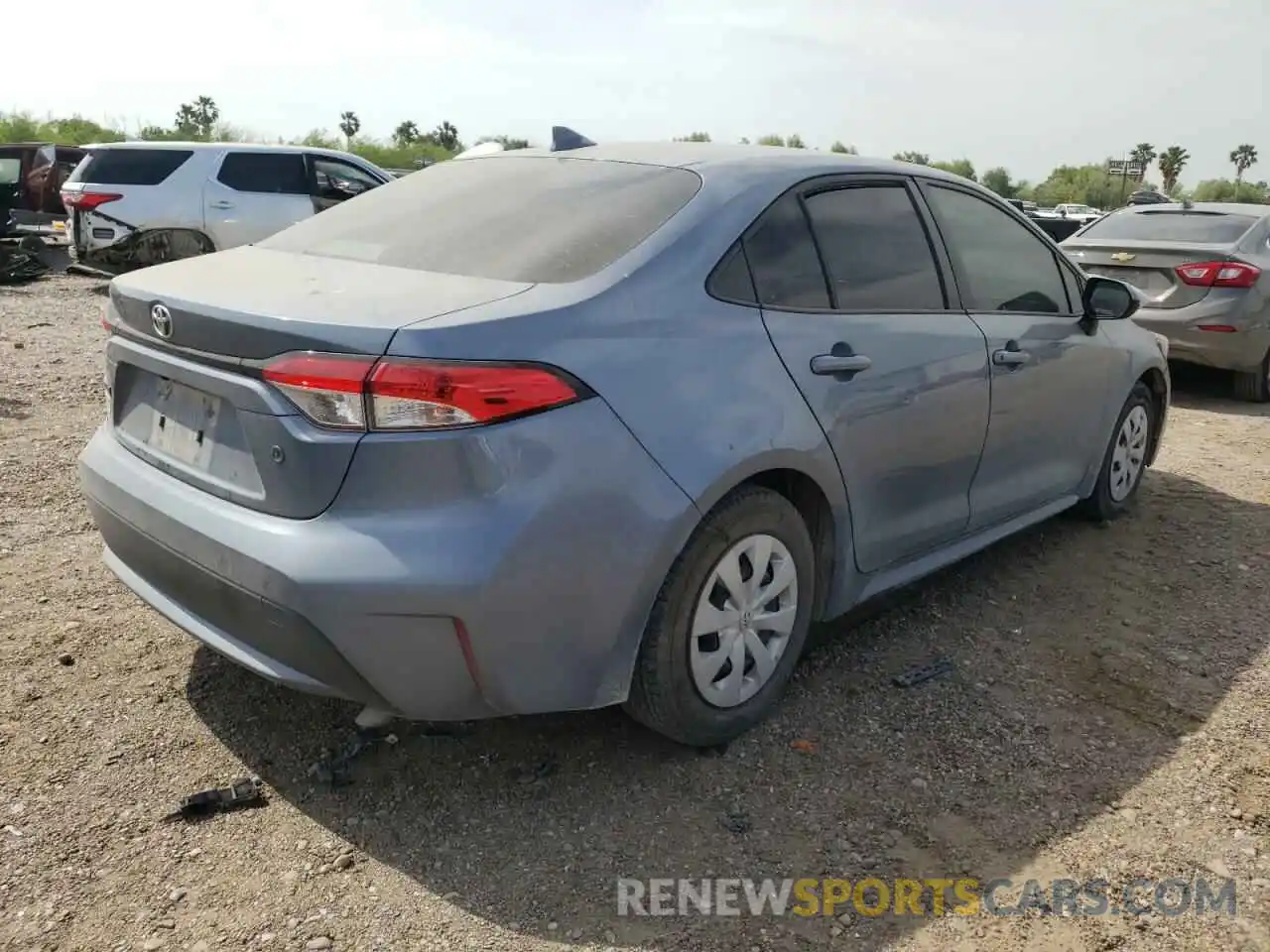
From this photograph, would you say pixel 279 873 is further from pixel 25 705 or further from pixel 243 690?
pixel 25 705

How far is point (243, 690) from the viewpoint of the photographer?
129 inches

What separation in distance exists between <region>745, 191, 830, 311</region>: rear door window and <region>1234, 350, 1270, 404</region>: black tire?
20.9 ft

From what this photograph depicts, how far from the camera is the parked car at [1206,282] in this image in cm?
778

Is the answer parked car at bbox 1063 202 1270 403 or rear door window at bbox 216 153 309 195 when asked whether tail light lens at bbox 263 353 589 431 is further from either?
rear door window at bbox 216 153 309 195

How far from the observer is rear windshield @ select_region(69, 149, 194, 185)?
443 inches

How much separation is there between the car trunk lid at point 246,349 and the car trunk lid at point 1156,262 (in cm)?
678

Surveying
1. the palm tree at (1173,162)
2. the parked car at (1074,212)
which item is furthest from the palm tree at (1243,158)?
the parked car at (1074,212)

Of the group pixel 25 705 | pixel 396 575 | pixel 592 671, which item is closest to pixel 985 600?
pixel 592 671

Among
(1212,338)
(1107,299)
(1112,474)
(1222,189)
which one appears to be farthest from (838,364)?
(1222,189)

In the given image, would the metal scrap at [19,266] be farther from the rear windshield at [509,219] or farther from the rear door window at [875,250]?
the rear door window at [875,250]

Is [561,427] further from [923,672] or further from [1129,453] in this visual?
[1129,453]

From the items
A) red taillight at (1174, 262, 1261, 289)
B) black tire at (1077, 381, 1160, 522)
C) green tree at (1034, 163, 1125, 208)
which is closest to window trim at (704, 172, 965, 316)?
black tire at (1077, 381, 1160, 522)

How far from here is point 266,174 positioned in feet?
37.8

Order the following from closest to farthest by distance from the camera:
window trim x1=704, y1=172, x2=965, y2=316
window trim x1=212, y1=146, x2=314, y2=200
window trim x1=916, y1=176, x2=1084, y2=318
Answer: window trim x1=704, y1=172, x2=965, y2=316, window trim x1=916, y1=176, x2=1084, y2=318, window trim x1=212, y1=146, x2=314, y2=200
